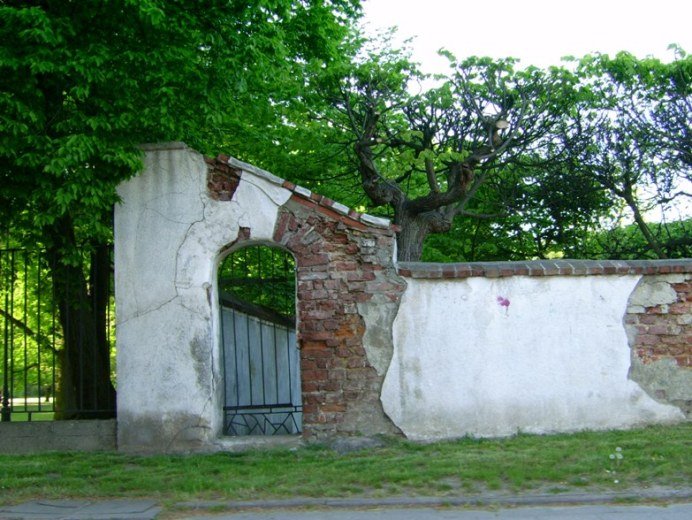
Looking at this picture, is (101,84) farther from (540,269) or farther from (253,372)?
(540,269)

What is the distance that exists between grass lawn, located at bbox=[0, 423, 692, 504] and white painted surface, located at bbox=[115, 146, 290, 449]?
63 cm

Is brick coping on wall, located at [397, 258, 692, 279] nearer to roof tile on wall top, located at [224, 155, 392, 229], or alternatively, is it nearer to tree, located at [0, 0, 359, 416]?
roof tile on wall top, located at [224, 155, 392, 229]

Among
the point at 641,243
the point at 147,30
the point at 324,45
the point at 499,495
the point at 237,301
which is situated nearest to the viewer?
the point at 499,495

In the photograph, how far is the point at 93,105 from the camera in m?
8.45

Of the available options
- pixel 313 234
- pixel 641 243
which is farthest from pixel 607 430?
pixel 641 243

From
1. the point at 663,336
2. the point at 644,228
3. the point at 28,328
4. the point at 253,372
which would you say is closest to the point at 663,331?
the point at 663,336

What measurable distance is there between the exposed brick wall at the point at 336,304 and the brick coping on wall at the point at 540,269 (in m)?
0.33

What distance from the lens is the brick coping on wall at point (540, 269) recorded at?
891 centimetres

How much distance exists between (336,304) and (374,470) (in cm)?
224

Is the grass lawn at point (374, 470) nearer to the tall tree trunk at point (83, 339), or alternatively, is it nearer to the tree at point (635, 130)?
the tall tree trunk at point (83, 339)

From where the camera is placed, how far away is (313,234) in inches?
352

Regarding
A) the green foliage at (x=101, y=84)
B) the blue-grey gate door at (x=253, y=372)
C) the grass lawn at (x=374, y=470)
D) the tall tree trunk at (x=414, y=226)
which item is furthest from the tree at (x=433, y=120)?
the grass lawn at (x=374, y=470)

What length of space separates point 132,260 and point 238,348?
90.3 inches

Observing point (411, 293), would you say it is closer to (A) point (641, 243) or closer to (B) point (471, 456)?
(B) point (471, 456)
